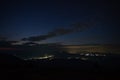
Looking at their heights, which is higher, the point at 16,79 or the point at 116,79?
the point at 16,79

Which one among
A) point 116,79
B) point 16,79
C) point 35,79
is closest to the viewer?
point 16,79

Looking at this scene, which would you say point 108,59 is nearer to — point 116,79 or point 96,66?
point 96,66

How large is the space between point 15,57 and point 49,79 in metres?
62.7

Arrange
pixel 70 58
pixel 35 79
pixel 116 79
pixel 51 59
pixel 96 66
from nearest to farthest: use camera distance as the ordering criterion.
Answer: pixel 35 79, pixel 116 79, pixel 96 66, pixel 51 59, pixel 70 58

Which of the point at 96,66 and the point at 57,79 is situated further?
the point at 96,66

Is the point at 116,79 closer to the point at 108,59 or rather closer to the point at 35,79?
the point at 35,79

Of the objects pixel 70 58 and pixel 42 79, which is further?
pixel 70 58

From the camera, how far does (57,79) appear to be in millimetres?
35844

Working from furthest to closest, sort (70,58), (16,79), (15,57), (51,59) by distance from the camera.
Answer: (70,58) → (51,59) → (15,57) → (16,79)

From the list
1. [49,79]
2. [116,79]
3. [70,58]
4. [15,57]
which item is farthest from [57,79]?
[70,58]

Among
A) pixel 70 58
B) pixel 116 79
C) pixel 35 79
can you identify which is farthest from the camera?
pixel 70 58

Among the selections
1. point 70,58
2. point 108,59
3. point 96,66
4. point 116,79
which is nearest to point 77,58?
point 70,58

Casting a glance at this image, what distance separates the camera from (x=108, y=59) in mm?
141750

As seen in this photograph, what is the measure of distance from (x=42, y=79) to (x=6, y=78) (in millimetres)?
5274
